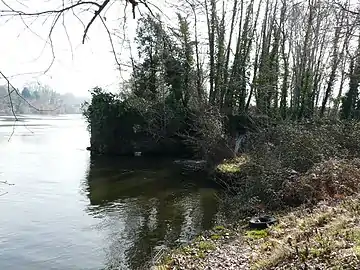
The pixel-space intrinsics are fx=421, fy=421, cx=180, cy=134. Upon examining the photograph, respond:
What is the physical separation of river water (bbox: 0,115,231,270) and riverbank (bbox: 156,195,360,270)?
3.39ft

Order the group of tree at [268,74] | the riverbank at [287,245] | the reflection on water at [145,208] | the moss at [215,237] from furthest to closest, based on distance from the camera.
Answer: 1. the group of tree at [268,74]
2. the reflection on water at [145,208]
3. the moss at [215,237]
4. the riverbank at [287,245]

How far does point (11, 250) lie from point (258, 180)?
713 cm

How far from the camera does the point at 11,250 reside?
9570mm

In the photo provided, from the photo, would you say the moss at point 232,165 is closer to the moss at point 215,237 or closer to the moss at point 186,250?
the moss at point 215,237

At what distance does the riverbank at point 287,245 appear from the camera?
211 inches

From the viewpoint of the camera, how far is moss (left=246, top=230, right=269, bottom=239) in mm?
8789

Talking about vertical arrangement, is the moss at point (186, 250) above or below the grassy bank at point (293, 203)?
below

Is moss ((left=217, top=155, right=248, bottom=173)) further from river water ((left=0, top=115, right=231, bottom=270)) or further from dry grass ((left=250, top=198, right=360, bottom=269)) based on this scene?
dry grass ((left=250, top=198, right=360, bottom=269))

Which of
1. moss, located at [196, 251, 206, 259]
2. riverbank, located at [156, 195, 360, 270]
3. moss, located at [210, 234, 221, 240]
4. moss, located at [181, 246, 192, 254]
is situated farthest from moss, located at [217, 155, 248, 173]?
moss, located at [196, 251, 206, 259]

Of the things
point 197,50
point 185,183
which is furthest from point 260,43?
point 185,183

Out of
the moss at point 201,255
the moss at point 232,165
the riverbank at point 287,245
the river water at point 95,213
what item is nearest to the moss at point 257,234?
the riverbank at point 287,245

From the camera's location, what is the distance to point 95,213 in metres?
12.8

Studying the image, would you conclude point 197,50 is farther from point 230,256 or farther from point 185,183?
point 230,256

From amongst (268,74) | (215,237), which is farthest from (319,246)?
(268,74)
